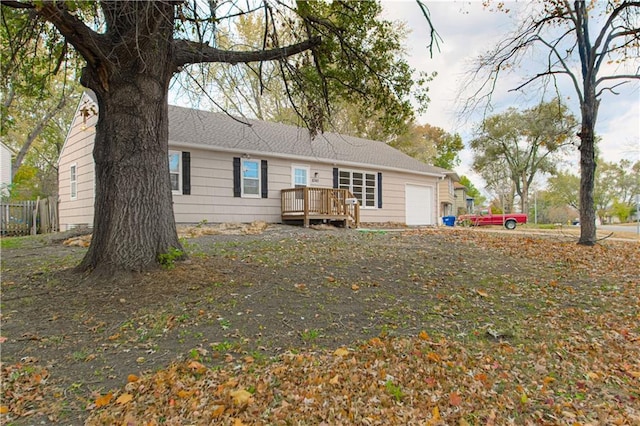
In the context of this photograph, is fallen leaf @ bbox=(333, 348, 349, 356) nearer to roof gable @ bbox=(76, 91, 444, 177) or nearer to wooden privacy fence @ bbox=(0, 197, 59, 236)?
roof gable @ bbox=(76, 91, 444, 177)

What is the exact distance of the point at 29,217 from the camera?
14188 mm

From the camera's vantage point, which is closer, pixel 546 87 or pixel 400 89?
pixel 400 89

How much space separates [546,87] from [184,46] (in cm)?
1019

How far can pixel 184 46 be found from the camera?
5188 millimetres

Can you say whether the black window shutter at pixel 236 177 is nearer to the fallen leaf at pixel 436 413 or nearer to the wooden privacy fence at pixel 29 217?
the wooden privacy fence at pixel 29 217

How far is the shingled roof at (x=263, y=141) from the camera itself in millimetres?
11594

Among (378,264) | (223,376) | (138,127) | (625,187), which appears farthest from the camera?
(625,187)

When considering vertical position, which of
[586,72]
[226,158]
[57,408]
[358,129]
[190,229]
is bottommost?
[57,408]

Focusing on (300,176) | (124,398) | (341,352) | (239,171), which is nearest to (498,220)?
(300,176)

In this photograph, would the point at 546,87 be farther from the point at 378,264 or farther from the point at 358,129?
the point at 358,129

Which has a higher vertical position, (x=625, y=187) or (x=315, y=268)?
(x=625, y=187)

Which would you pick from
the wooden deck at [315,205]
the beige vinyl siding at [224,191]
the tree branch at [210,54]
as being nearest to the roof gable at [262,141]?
the beige vinyl siding at [224,191]

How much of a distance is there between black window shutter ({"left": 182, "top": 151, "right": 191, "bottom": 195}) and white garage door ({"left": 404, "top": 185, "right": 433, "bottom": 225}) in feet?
32.6

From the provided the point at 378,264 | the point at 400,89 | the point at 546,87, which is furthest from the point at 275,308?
the point at 546,87
